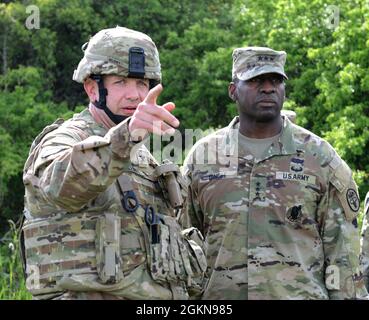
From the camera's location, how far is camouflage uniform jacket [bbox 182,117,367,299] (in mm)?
7441

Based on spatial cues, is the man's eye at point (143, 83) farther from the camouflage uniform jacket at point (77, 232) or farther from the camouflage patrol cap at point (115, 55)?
the camouflage uniform jacket at point (77, 232)

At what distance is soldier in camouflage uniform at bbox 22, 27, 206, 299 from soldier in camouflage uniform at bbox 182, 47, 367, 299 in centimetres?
115

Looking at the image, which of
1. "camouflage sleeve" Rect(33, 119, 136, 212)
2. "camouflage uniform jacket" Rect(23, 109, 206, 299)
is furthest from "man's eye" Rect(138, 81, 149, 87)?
"camouflage sleeve" Rect(33, 119, 136, 212)

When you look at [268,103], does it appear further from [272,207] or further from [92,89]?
[92,89]

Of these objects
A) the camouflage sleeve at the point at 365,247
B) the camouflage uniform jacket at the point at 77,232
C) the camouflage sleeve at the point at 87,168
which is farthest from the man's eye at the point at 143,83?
the camouflage sleeve at the point at 365,247

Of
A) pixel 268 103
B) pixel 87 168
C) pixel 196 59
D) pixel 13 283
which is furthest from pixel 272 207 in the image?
pixel 196 59

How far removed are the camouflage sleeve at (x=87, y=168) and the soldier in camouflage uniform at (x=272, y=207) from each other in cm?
219

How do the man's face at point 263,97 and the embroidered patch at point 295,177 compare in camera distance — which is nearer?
the embroidered patch at point 295,177

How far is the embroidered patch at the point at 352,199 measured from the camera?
7520 mm

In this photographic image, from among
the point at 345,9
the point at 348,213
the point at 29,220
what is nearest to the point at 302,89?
the point at 345,9

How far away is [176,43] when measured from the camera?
3064cm

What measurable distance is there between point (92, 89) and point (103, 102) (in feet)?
0.50

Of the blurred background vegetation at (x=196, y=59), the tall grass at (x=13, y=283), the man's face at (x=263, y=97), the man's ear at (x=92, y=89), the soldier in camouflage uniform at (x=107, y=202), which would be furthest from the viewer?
the blurred background vegetation at (x=196, y=59)

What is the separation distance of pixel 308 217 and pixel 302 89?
61.7 feet
